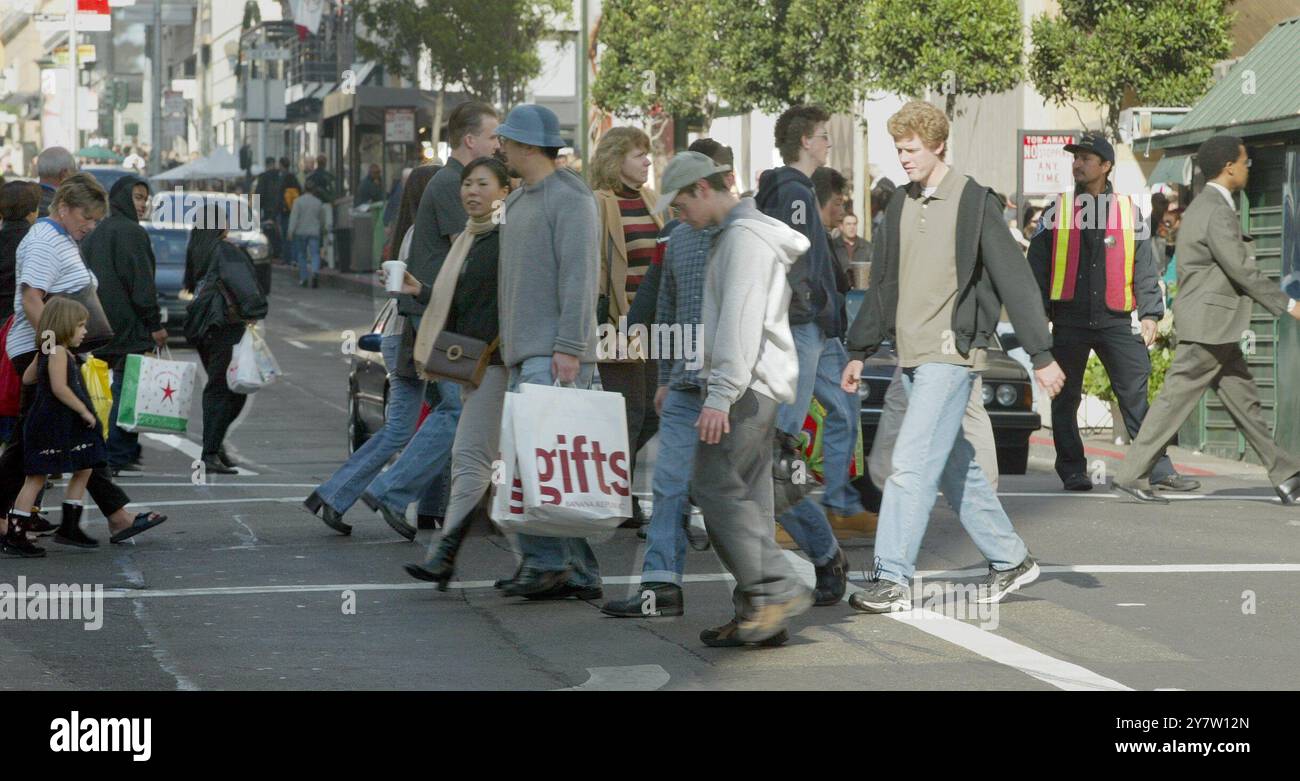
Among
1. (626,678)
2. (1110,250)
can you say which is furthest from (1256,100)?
(626,678)

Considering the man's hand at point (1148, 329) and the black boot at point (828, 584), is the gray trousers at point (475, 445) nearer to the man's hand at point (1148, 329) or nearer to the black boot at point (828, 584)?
the black boot at point (828, 584)

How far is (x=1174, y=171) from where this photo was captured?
1675cm

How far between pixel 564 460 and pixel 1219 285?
549 cm

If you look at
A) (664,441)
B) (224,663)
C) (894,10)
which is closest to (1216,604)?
(664,441)

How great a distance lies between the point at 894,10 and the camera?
27078mm

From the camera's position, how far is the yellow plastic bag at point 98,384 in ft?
36.9

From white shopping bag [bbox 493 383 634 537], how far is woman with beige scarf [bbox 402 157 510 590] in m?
0.51

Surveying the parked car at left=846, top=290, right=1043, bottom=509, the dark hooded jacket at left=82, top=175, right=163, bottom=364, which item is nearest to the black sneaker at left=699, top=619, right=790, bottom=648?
the parked car at left=846, top=290, right=1043, bottom=509

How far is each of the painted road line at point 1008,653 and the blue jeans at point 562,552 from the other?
1126 millimetres

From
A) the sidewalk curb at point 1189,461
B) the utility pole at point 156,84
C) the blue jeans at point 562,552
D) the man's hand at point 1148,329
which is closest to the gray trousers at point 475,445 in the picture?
the blue jeans at point 562,552

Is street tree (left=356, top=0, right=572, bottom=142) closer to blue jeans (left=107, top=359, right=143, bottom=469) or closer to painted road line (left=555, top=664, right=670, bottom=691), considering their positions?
blue jeans (left=107, top=359, right=143, bottom=469)

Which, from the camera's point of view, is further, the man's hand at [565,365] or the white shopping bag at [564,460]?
the man's hand at [565,365]
